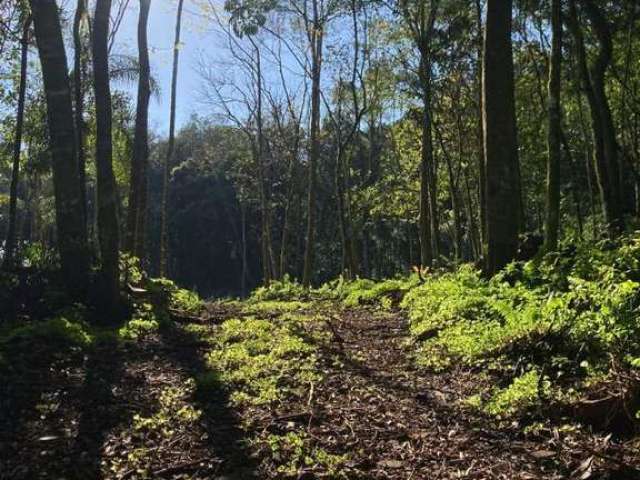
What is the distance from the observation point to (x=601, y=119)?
554 inches

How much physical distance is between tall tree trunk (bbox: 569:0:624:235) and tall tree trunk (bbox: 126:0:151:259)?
9.99 m

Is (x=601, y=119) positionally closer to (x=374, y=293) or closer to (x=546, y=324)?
(x=374, y=293)

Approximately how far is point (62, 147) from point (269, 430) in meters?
6.24

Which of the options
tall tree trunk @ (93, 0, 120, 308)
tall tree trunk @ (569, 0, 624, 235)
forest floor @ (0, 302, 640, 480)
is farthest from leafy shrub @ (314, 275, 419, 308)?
forest floor @ (0, 302, 640, 480)

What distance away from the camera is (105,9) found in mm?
9102

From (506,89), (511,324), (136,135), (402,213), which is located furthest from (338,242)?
(511,324)

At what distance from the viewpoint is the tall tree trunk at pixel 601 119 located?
1330cm

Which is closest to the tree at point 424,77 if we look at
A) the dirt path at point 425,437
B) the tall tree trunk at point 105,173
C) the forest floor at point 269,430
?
the tall tree trunk at point 105,173

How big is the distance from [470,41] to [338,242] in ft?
94.5

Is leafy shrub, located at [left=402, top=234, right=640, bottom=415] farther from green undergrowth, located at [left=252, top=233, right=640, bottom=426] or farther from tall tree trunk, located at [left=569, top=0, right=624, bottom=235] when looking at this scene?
tall tree trunk, located at [left=569, top=0, right=624, bottom=235]

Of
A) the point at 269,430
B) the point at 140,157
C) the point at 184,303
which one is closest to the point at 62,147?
the point at 184,303

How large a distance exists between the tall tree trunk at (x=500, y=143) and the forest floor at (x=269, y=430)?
3.30 metres

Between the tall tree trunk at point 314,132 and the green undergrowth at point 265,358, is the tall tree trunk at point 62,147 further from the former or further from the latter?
the tall tree trunk at point 314,132

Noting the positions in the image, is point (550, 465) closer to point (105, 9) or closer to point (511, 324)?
point (511, 324)
